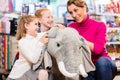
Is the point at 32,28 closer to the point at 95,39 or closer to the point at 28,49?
the point at 28,49

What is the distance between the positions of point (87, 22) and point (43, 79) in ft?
2.02

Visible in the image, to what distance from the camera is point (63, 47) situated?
1741 millimetres

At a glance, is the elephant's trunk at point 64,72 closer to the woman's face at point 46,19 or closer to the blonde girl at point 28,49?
the blonde girl at point 28,49

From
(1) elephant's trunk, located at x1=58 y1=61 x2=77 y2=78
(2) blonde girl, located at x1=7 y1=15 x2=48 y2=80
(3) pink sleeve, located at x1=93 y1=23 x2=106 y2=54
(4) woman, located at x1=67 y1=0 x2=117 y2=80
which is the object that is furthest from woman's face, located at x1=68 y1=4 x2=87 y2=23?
(1) elephant's trunk, located at x1=58 y1=61 x2=77 y2=78

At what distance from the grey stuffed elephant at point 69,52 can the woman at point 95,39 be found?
0.76 ft

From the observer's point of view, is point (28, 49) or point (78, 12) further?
point (78, 12)

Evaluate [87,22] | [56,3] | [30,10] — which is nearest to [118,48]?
[56,3]

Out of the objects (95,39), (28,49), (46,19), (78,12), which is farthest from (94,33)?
(28,49)

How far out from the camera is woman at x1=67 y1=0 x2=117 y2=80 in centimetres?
204

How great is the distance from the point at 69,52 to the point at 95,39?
487 mm

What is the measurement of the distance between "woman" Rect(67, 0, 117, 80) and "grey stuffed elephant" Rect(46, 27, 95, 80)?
233 millimetres

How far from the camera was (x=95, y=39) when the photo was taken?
6.99 ft

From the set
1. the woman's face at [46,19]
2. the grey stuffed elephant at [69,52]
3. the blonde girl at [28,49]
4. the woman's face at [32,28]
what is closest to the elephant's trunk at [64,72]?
the grey stuffed elephant at [69,52]

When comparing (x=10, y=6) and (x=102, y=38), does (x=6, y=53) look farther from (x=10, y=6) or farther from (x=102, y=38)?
(x=102, y=38)
